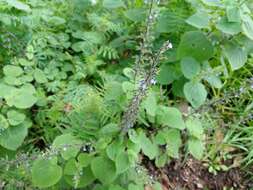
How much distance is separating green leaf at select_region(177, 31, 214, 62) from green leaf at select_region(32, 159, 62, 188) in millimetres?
896

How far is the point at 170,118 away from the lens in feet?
5.95

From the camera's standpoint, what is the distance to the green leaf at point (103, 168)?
1706mm

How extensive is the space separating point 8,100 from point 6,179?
1.10ft

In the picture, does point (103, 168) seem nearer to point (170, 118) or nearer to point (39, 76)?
point (170, 118)

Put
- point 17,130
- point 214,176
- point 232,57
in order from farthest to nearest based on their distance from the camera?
1. point 214,176
2. point 232,57
3. point 17,130

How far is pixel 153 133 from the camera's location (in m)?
1.87

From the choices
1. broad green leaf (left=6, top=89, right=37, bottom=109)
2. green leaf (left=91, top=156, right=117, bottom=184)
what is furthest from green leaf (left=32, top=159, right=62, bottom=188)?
broad green leaf (left=6, top=89, right=37, bottom=109)

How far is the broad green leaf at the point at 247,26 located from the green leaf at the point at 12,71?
1.06 m

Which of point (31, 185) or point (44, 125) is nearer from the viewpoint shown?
point (31, 185)

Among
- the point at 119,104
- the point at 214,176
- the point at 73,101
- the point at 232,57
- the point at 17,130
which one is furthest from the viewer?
the point at 214,176

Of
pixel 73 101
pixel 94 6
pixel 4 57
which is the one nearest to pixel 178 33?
pixel 94 6

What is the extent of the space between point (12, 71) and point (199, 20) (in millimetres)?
910

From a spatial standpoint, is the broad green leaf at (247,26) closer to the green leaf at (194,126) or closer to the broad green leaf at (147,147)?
the green leaf at (194,126)

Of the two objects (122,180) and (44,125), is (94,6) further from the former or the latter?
(122,180)
